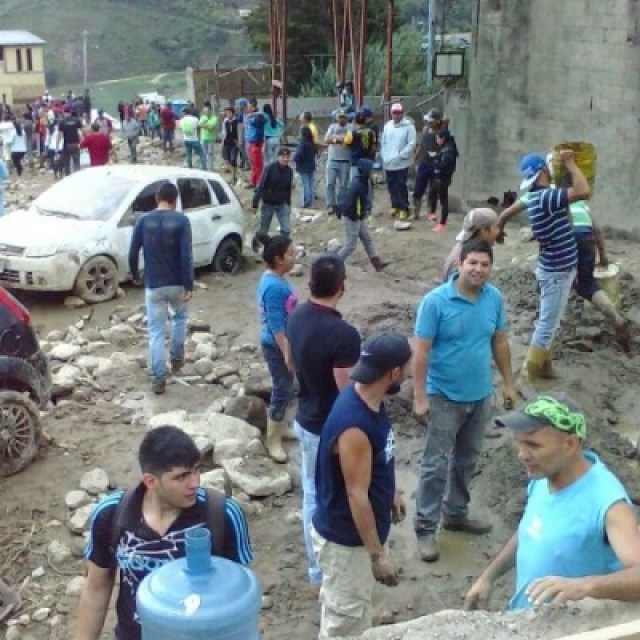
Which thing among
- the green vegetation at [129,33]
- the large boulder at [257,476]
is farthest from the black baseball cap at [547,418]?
the green vegetation at [129,33]

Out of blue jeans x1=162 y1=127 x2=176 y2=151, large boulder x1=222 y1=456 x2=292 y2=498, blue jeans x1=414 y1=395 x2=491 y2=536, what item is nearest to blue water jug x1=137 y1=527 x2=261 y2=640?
blue jeans x1=414 y1=395 x2=491 y2=536

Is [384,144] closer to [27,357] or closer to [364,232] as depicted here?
[364,232]

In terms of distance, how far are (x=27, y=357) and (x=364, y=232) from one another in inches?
212

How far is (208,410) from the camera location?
8.20m

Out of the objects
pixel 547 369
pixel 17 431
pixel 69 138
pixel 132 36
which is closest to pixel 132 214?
pixel 17 431

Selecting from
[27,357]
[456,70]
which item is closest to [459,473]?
[27,357]

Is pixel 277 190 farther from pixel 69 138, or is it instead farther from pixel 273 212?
pixel 69 138

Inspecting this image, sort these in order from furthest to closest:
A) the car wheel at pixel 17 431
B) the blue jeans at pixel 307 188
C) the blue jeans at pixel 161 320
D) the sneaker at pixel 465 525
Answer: the blue jeans at pixel 307 188, the blue jeans at pixel 161 320, the car wheel at pixel 17 431, the sneaker at pixel 465 525

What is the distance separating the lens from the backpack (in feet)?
10.6

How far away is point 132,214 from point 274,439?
5.01m

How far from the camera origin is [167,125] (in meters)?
24.8

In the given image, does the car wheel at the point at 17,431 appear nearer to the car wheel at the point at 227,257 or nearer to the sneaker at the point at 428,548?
the sneaker at the point at 428,548

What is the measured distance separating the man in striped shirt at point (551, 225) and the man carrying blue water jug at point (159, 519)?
4343mm

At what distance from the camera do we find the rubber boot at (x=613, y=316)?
8742 millimetres
